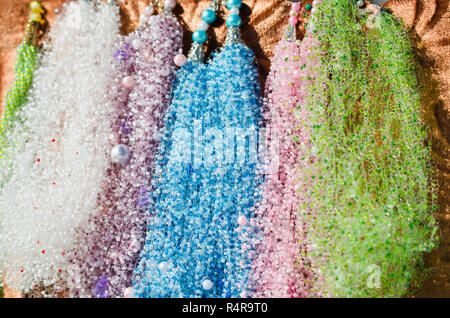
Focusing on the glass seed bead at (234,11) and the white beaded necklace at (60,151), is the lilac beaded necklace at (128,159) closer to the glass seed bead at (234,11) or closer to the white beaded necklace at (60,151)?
the white beaded necklace at (60,151)

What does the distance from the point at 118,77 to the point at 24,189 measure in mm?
484

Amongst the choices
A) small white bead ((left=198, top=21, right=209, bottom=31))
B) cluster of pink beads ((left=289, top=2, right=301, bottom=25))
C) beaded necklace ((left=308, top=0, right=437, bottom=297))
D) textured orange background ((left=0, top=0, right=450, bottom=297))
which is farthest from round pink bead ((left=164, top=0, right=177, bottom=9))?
beaded necklace ((left=308, top=0, right=437, bottom=297))

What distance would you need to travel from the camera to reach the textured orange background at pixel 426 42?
981mm

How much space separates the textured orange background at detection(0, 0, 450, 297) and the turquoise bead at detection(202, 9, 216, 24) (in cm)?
3

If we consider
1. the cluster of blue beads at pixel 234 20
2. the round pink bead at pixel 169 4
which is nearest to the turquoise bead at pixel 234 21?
the cluster of blue beads at pixel 234 20

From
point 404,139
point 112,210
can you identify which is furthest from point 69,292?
point 404,139

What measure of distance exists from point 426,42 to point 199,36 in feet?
2.34

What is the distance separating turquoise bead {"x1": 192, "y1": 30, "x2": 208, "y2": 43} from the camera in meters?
1.20

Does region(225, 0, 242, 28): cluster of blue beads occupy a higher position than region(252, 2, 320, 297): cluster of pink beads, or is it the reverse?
region(225, 0, 242, 28): cluster of blue beads

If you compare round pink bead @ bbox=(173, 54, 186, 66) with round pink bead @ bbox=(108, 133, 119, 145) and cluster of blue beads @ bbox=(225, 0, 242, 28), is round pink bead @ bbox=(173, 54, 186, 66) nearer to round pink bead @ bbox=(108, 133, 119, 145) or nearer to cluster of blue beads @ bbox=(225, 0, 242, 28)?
cluster of blue beads @ bbox=(225, 0, 242, 28)

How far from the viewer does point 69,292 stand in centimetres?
107

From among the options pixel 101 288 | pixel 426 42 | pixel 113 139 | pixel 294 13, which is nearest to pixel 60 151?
pixel 113 139

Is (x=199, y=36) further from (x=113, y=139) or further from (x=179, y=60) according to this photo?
(x=113, y=139)

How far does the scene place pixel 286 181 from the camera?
1.00 meters
